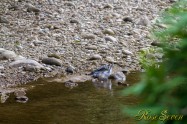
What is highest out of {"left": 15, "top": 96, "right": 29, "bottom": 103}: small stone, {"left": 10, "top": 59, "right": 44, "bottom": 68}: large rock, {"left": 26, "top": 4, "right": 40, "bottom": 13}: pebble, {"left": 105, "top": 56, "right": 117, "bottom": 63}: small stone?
{"left": 26, "top": 4, "right": 40, "bottom": 13}: pebble

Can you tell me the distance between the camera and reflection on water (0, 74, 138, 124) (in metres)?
5.59

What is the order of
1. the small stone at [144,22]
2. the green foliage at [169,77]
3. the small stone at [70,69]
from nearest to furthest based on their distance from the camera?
1. the green foliage at [169,77]
2. the small stone at [70,69]
3. the small stone at [144,22]

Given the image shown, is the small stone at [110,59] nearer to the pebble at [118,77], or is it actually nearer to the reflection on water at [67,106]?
the pebble at [118,77]

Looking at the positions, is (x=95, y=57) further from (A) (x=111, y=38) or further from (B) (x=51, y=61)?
(A) (x=111, y=38)

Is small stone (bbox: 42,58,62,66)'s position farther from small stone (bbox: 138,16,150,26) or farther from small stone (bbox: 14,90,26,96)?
small stone (bbox: 138,16,150,26)

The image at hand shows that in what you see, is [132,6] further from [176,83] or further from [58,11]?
[176,83]

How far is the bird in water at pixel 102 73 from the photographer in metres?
7.83

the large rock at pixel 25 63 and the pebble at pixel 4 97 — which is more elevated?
the large rock at pixel 25 63

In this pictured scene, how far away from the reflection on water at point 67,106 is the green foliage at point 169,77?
14.4 ft

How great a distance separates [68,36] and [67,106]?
375cm

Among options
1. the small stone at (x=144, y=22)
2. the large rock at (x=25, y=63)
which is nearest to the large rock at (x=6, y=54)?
the large rock at (x=25, y=63)

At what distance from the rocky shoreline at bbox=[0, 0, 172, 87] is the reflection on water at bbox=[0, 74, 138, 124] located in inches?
26.6

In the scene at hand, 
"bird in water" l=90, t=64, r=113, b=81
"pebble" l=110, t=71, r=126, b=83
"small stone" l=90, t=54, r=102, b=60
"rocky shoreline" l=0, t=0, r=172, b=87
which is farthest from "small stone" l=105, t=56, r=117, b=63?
"pebble" l=110, t=71, r=126, b=83

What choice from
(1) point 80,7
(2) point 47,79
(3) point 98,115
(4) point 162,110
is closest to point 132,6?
(1) point 80,7
